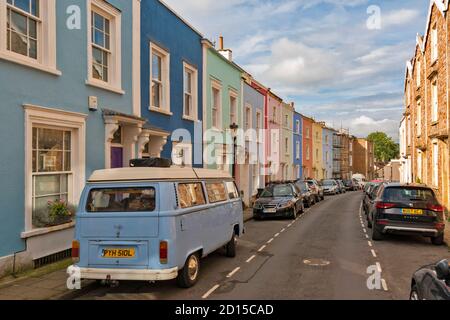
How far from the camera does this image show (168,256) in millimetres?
6266

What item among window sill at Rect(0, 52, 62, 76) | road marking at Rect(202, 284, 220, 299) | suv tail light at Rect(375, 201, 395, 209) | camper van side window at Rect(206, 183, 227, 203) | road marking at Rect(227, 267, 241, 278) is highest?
window sill at Rect(0, 52, 62, 76)

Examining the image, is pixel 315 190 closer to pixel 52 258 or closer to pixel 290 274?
pixel 290 274

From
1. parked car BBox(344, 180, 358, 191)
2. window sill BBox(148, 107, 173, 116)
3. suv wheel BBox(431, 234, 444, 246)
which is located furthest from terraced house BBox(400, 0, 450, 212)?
parked car BBox(344, 180, 358, 191)

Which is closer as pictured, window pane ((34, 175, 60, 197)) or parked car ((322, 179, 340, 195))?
window pane ((34, 175, 60, 197))

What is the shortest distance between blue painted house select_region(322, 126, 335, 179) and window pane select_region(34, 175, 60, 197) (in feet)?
155

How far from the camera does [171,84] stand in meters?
14.6

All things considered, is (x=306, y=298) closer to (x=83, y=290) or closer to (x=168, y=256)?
(x=168, y=256)

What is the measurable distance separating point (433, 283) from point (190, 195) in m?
4.31

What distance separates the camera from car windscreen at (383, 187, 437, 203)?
36.1ft

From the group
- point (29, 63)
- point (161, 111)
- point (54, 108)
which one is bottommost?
point (54, 108)

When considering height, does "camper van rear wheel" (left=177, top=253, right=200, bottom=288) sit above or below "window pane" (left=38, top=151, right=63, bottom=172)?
below

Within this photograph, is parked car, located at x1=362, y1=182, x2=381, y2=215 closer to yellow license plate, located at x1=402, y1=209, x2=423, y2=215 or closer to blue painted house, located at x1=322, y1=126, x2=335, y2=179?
yellow license plate, located at x1=402, y1=209, x2=423, y2=215

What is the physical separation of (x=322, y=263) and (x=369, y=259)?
1.31 meters

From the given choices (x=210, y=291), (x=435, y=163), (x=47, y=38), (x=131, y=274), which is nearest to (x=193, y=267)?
(x=210, y=291)
